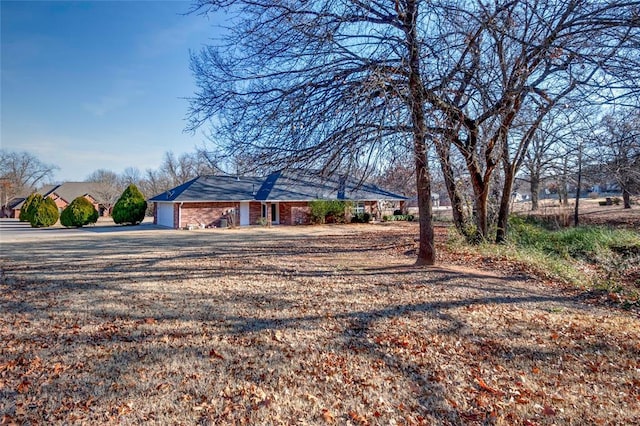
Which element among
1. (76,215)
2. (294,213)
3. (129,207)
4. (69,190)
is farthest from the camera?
(69,190)

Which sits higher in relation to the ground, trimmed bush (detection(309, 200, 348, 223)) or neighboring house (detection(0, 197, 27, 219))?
neighboring house (detection(0, 197, 27, 219))

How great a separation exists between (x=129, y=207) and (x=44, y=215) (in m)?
6.03

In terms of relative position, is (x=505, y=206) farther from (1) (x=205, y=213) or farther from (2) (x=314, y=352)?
(1) (x=205, y=213)

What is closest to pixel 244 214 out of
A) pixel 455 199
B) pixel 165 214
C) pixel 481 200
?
pixel 165 214

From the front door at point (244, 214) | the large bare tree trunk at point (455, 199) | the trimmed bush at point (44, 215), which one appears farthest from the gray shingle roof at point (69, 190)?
the large bare tree trunk at point (455, 199)

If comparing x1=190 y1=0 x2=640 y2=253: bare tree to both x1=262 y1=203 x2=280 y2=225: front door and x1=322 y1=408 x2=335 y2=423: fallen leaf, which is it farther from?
x1=262 y1=203 x2=280 y2=225: front door

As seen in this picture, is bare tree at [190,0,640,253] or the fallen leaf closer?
the fallen leaf

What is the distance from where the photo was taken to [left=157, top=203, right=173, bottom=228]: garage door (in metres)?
24.2

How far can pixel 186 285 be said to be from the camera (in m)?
7.29

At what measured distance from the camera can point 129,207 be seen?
84.6 feet

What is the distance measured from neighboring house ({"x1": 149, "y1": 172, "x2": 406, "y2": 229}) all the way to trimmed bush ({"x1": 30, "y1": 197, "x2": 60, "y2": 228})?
285 inches

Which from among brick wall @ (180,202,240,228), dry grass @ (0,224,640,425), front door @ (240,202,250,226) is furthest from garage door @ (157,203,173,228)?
dry grass @ (0,224,640,425)

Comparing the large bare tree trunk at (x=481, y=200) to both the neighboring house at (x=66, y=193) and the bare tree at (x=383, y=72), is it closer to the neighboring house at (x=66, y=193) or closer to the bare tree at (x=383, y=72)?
the bare tree at (x=383, y=72)

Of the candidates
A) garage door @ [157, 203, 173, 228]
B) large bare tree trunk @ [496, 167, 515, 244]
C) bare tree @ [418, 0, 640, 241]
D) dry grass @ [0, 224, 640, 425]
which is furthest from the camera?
garage door @ [157, 203, 173, 228]
